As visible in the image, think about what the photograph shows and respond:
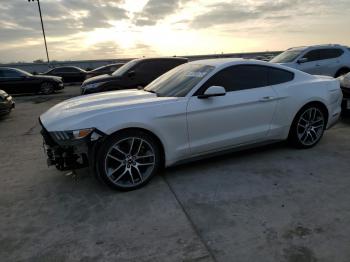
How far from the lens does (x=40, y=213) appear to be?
12.1 feet

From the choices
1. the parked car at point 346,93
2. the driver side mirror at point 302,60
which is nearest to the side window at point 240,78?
the parked car at point 346,93

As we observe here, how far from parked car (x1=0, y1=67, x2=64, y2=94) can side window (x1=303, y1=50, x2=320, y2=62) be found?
11834 millimetres

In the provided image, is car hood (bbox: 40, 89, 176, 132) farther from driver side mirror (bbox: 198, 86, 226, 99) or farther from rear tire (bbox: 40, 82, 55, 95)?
rear tire (bbox: 40, 82, 55, 95)

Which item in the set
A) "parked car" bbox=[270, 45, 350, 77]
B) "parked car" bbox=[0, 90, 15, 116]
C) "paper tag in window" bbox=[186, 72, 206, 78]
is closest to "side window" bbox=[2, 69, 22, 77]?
"parked car" bbox=[0, 90, 15, 116]

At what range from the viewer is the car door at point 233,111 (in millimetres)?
4410

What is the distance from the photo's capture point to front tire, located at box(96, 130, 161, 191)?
3.94m

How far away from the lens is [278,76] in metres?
5.12

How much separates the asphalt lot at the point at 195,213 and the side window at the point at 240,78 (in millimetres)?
1071

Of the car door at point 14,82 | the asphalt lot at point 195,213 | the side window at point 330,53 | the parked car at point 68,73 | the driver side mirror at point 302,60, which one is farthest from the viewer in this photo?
the parked car at point 68,73

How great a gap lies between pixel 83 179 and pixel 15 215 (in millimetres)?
1038

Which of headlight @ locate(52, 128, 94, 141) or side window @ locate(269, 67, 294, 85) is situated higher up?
side window @ locate(269, 67, 294, 85)

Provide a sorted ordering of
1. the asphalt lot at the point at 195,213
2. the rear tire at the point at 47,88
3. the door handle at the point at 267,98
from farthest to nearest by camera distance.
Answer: the rear tire at the point at 47,88
the door handle at the point at 267,98
the asphalt lot at the point at 195,213

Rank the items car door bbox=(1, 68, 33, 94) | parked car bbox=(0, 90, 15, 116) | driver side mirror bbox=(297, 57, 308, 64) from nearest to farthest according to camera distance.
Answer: parked car bbox=(0, 90, 15, 116) < driver side mirror bbox=(297, 57, 308, 64) < car door bbox=(1, 68, 33, 94)

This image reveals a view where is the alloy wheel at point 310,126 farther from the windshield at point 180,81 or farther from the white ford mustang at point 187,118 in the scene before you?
the windshield at point 180,81
